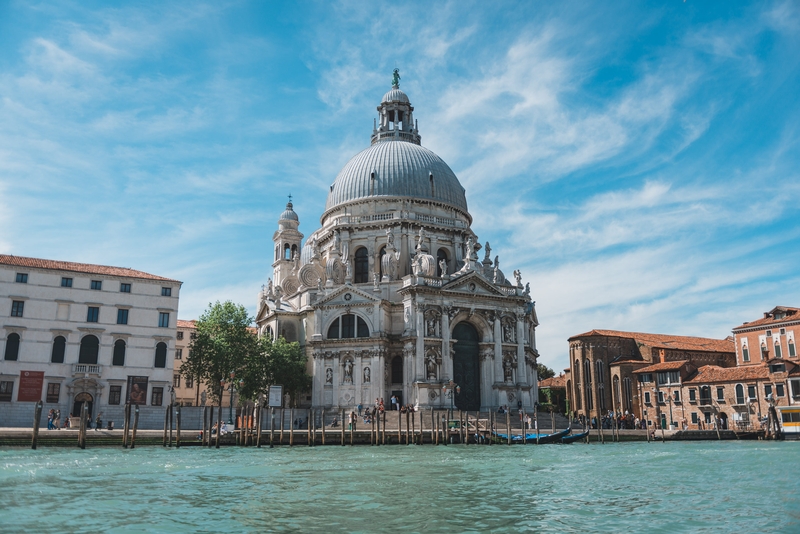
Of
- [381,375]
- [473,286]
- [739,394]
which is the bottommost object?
[739,394]

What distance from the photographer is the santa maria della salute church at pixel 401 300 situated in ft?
136

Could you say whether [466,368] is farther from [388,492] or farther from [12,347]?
[388,492]

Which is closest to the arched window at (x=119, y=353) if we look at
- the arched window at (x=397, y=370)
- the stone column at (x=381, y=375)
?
the stone column at (x=381, y=375)

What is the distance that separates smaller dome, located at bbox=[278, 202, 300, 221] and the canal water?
31009 millimetres

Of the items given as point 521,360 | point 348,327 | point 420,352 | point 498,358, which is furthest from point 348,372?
point 521,360

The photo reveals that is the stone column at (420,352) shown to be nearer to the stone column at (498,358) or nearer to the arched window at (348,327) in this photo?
the arched window at (348,327)

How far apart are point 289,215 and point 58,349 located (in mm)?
23047

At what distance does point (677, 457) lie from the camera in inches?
999

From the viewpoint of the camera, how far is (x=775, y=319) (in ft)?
156

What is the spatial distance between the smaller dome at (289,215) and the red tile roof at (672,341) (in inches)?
943

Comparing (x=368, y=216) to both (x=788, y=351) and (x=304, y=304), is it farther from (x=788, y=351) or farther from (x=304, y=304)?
(x=788, y=351)

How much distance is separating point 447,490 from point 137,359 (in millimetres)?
24374

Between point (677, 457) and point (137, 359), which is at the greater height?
point (137, 359)

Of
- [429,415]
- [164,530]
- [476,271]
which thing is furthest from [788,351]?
[164,530]
